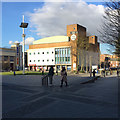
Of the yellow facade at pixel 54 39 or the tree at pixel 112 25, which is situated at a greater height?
the yellow facade at pixel 54 39

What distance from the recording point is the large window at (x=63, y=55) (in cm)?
7338

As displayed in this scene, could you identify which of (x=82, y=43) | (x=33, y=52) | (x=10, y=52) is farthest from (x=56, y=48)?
(x=10, y=52)

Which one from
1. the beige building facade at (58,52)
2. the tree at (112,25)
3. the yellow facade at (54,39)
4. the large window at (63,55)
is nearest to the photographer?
the tree at (112,25)

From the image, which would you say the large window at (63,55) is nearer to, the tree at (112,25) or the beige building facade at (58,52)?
the beige building facade at (58,52)

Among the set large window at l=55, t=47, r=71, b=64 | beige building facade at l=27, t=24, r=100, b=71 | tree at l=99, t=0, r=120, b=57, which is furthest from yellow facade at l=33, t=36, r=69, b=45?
tree at l=99, t=0, r=120, b=57

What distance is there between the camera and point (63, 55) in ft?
246

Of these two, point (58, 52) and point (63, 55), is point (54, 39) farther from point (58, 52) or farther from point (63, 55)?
point (63, 55)

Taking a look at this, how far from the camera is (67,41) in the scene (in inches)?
2997

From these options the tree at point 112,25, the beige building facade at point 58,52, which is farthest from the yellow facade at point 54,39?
the tree at point 112,25

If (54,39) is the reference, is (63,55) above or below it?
below

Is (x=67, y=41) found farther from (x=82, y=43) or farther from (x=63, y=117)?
(x=63, y=117)

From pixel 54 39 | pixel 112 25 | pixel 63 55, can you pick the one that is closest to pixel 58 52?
pixel 63 55

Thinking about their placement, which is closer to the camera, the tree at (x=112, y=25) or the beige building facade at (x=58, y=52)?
Answer: the tree at (x=112, y=25)

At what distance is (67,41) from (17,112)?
71114 millimetres
